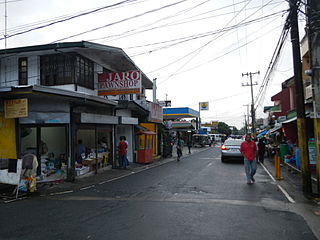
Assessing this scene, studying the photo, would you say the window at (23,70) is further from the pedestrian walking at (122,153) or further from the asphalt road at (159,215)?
the asphalt road at (159,215)

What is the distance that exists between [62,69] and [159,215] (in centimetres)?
1037

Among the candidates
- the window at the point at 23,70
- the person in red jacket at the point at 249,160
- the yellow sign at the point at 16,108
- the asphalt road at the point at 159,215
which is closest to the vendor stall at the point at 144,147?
the window at the point at 23,70

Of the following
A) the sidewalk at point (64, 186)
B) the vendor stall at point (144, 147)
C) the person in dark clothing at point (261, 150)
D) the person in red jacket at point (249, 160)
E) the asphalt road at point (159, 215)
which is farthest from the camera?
the person in dark clothing at point (261, 150)

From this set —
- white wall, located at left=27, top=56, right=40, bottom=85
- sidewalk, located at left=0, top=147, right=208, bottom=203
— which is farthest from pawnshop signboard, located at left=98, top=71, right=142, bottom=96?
sidewalk, located at left=0, top=147, right=208, bottom=203

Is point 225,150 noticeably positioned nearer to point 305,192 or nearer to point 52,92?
point 305,192

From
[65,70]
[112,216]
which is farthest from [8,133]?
[112,216]

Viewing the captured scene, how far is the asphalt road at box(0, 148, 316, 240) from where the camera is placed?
16.7 feet

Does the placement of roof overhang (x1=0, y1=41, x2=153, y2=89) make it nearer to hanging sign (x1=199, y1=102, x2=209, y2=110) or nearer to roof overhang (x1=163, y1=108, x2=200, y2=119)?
roof overhang (x1=163, y1=108, x2=200, y2=119)

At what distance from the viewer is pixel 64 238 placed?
16.1 ft

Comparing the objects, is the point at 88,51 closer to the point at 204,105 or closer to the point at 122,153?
the point at 122,153

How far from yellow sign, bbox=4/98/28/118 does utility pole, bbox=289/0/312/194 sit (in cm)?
922

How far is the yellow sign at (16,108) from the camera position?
9941 mm

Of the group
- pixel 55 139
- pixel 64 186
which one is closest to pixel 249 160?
pixel 64 186

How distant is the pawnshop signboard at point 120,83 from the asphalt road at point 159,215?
20.8ft
